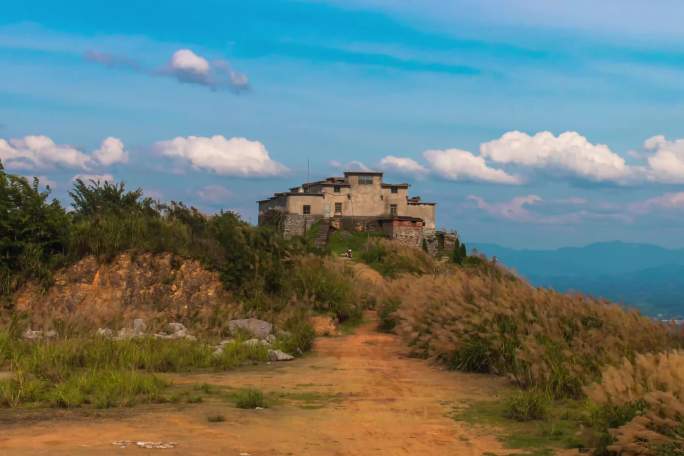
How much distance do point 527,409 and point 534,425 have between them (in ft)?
0.89

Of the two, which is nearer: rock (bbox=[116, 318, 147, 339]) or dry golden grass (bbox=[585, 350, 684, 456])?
dry golden grass (bbox=[585, 350, 684, 456])

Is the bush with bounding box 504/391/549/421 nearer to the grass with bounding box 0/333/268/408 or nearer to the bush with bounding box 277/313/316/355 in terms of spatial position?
the grass with bounding box 0/333/268/408

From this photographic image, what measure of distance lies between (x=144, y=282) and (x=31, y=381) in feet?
29.1

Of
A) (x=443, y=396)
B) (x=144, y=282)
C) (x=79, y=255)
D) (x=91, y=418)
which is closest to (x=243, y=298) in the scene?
(x=144, y=282)

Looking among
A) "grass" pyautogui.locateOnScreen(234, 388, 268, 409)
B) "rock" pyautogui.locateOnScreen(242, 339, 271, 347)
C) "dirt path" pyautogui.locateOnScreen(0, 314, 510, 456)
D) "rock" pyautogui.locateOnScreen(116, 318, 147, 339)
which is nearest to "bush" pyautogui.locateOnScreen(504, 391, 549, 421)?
"dirt path" pyautogui.locateOnScreen(0, 314, 510, 456)

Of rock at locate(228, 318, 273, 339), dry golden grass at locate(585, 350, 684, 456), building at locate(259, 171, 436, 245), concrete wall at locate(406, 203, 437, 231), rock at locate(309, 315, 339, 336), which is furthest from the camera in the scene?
concrete wall at locate(406, 203, 437, 231)

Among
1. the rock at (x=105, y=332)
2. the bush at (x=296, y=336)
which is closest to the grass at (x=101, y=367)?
the rock at (x=105, y=332)

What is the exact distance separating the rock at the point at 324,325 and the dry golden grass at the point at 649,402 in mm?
10048

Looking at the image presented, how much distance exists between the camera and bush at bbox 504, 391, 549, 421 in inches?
348

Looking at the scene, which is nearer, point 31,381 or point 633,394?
point 633,394

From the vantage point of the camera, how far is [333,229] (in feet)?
184

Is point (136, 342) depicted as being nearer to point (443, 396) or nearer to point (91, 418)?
point (91, 418)

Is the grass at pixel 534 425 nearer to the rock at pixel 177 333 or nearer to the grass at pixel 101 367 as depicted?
the grass at pixel 101 367

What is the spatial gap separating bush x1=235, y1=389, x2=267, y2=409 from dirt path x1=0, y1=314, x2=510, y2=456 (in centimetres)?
14
